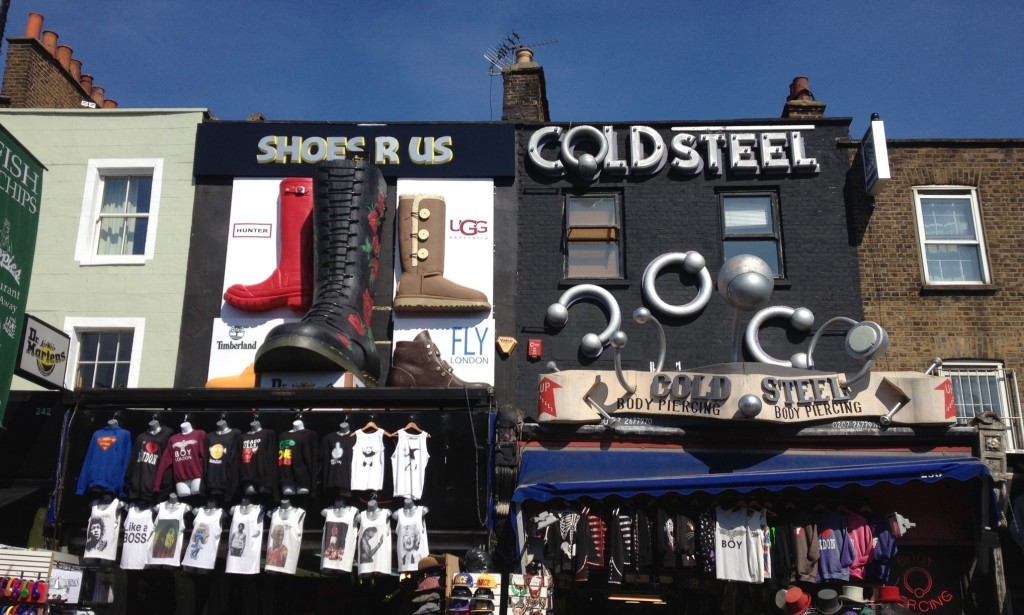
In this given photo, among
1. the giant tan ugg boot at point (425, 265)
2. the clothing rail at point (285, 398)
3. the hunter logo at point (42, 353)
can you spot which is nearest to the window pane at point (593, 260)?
the giant tan ugg boot at point (425, 265)

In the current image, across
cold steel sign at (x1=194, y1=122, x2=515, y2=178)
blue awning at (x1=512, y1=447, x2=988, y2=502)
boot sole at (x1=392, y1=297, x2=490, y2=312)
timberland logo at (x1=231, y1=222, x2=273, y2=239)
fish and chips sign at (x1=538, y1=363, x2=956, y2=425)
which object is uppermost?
cold steel sign at (x1=194, y1=122, x2=515, y2=178)

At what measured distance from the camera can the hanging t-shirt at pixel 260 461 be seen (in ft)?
39.0

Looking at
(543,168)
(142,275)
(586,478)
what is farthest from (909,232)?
(142,275)

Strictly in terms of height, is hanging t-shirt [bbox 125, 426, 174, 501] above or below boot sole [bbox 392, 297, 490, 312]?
below

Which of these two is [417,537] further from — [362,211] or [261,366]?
[362,211]

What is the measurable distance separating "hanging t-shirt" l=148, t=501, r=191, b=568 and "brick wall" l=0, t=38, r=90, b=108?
860 cm

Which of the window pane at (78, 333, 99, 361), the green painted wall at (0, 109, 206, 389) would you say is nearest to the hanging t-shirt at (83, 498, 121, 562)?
the green painted wall at (0, 109, 206, 389)

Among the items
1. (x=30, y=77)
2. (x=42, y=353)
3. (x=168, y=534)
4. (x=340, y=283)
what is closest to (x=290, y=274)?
(x=340, y=283)

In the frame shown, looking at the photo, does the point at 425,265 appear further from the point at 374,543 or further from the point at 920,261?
the point at 920,261

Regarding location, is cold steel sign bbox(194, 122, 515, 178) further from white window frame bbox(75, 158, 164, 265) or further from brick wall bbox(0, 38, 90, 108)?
brick wall bbox(0, 38, 90, 108)

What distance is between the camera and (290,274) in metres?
14.7

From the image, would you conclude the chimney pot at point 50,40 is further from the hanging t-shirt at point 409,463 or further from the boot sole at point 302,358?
the hanging t-shirt at point 409,463

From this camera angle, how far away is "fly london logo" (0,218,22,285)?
1227cm

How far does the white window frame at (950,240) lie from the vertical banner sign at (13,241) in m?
12.2
